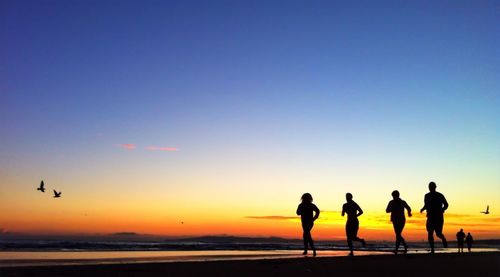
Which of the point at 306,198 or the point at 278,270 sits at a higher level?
the point at 306,198

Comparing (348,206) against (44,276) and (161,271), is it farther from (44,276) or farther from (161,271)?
(44,276)

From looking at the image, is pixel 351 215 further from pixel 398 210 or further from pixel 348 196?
pixel 398 210

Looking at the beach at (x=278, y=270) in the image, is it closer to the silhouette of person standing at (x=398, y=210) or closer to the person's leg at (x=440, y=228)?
the person's leg at (x=440, y=228)

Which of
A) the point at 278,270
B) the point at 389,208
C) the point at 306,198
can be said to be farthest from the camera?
the point at 389,208

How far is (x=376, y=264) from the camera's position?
1286cm

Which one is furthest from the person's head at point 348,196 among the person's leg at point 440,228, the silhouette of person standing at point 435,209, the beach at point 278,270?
the beach at point 278,270

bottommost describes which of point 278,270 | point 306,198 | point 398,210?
point 278,270

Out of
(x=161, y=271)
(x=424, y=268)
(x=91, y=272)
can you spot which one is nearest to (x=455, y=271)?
(x=424, y=268)

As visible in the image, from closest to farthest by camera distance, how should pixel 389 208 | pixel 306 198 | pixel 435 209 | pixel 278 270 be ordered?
pixel 278 270, pixel 435 209, pixel 306 198, pixel 389 208

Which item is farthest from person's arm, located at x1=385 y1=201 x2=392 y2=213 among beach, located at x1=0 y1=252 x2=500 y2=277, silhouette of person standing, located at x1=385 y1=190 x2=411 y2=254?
beach, located at x1=0 y1=252 x2=500 y2=277

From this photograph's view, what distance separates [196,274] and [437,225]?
11956mm

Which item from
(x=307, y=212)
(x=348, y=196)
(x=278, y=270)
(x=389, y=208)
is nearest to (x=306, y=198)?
(x=307, y=212)

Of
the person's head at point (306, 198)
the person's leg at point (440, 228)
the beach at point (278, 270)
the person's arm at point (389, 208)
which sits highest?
the person's head at point (306, 198)

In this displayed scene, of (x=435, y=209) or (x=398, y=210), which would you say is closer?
(x=435, y=209)
